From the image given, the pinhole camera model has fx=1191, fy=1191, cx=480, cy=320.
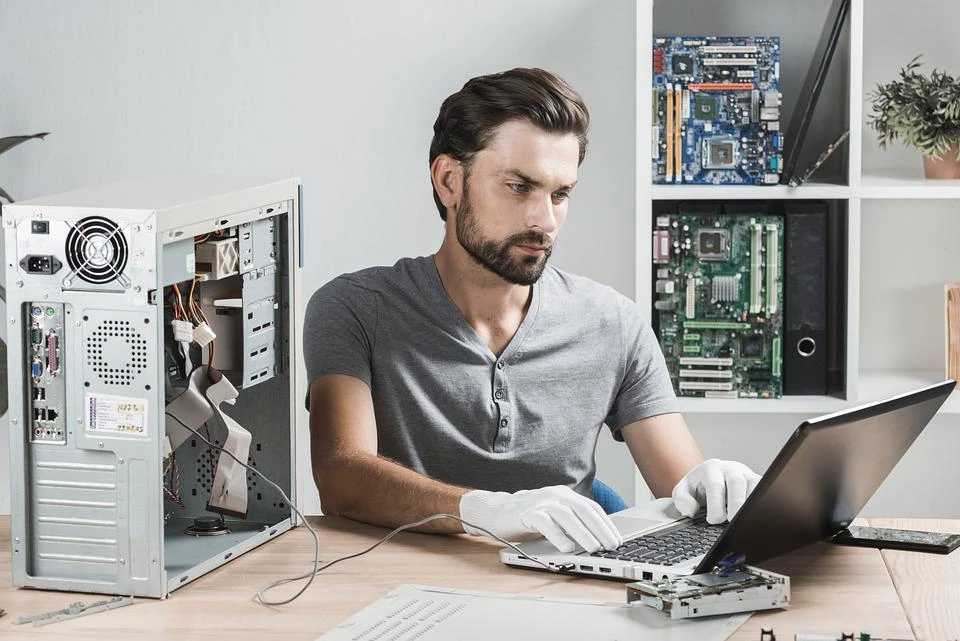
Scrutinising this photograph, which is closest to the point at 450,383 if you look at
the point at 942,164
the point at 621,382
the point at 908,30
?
the point at 621,382

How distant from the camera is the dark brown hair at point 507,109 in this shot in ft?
6.37

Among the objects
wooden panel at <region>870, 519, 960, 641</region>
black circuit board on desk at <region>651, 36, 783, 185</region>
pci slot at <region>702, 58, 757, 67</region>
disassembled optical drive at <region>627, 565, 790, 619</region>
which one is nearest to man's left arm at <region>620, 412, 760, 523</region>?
wooden panel at <region>870, 519, 960, 641</region>

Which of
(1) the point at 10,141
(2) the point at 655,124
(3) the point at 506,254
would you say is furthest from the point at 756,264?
(1) the point at 10,141

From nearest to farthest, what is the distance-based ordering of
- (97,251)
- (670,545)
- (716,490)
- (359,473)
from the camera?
(97,251)
(670,545)
(716,490)
(359,473)

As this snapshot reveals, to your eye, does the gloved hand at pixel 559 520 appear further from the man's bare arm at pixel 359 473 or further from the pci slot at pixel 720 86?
the pci slot at pixel 720 86

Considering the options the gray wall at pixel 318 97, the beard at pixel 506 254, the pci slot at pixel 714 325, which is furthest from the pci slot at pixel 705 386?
the beard at pixel 506 254

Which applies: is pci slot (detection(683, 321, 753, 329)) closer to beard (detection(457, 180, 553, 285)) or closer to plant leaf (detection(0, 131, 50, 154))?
beard (detection(457, 180, 553, 285))

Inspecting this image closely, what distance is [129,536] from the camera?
130cm

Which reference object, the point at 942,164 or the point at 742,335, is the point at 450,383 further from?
the point at 942,164

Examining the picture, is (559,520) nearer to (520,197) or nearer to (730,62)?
(520,197)

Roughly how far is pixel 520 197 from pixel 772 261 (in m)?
0.83

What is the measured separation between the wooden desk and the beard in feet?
1.84

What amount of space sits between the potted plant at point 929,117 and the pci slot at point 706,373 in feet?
2.05

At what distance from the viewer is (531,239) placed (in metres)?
1.91
